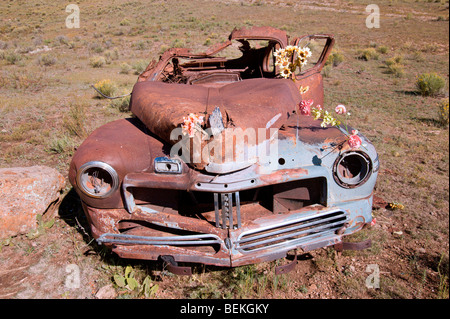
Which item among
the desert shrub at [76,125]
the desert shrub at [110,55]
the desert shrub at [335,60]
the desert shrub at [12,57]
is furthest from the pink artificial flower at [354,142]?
the desert shrub at [110,55]

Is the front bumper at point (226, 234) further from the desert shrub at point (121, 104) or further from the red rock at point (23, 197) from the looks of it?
the desert shrub at point (121, 104)

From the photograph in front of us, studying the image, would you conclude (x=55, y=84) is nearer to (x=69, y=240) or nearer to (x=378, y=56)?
(x=69, y=240)

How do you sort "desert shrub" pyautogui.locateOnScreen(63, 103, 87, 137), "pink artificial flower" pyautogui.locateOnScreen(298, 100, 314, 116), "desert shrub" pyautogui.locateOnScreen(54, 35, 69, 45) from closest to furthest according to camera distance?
"pink artificial flower" pyautogui.locateOnScreen(298, 100, 314, 116)
"desert shrub" pyautogui.locateOnScreen(63, 103, 87, 137)
"desert shrub" pyautogui.locateOnScreen(54, 35, 69, 45)

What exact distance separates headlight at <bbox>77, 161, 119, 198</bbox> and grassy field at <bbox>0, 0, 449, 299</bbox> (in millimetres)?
717

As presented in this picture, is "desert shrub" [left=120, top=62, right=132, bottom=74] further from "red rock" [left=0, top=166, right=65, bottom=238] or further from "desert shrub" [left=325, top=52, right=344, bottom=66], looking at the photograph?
"red rock" [left=0, top=166, right=65, bottom=238]

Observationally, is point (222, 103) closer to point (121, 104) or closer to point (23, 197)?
point (23, 197)

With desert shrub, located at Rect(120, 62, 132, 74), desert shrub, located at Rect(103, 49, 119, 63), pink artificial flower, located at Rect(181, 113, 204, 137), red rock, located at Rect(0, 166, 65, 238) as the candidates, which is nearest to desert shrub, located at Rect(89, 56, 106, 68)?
desert shrub, located at Rect(103, 49, 119, 63)

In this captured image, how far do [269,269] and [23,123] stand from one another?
520 centimetres

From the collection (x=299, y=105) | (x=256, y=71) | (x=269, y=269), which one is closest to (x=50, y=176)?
(x=269, y=269)

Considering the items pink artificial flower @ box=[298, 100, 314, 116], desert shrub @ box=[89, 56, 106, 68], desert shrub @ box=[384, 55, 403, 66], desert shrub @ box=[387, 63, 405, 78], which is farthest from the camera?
desert shrub @ box=[89, 56, 106, 68]

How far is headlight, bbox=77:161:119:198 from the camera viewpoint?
8.16 ft

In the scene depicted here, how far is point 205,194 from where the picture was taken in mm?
3113

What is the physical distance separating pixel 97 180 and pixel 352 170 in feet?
6.94

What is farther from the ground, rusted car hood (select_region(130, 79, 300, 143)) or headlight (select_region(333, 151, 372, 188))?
rusted car hood (select_region(130, 79, 300, 143))
